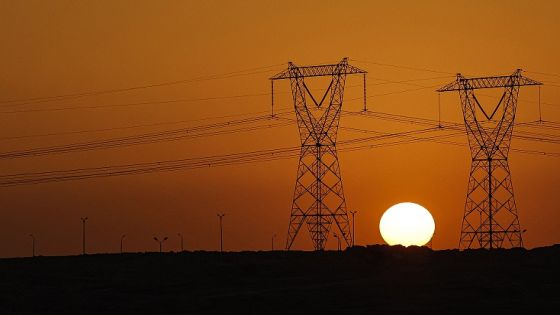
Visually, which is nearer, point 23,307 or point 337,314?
point 337,314

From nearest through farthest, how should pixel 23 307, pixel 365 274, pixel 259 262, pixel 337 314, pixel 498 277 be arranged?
pixel 337 314 → pixel 23 307 → pixel 498 277 → pixel 365 274 → pixel 259 262

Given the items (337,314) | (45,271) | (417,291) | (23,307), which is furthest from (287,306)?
(45,271)

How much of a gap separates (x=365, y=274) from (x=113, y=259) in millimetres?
34790

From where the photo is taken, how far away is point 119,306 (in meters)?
98.9

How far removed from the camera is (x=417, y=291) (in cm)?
10331

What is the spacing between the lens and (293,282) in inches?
4414

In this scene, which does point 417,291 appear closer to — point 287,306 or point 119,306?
point 287,306

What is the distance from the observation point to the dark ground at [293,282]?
316 feet

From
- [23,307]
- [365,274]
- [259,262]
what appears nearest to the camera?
[23,307]

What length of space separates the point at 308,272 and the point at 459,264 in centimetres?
1481

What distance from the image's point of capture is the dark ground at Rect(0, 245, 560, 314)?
9638 centimetres

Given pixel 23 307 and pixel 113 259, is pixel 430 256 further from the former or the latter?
pixel 23 307

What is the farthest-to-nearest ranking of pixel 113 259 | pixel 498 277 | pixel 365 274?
pixel 113 259 → pixel 365 274 → pixel 498 277

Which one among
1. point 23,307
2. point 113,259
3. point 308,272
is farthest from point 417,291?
point 113,259
